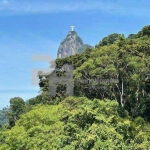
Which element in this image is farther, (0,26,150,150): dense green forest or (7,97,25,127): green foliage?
(7,97,25,127): green foliage

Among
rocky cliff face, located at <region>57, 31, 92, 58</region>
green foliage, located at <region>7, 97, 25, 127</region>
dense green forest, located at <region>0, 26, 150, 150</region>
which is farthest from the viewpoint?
rocky cliff face, located at <region>57, 31, 92, 58</region>

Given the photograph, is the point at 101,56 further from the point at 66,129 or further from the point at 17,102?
the point at 17,102

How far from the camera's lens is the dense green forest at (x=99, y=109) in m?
11.4

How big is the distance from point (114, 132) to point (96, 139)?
677mm

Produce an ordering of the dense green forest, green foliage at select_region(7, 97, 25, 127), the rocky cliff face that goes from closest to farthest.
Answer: the dense green forest, green foliage at select_region(7, 97, 25, 127), the rocky cliff face

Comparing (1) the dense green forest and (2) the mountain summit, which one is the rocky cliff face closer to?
(2) the mountain summit

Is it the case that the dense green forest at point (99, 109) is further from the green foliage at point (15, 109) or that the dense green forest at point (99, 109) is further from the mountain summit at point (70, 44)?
the mountain summit at point (70, 44)

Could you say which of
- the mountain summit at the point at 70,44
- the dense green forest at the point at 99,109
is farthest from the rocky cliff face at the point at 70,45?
the dense green forest at the point at 99,109

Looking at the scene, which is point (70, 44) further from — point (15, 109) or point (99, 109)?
point (99, 109)

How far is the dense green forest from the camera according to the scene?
11.4 meters

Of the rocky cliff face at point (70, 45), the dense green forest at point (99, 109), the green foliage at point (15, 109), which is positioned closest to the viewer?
the dense green forest at point (99, 109)

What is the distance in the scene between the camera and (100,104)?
12.0m

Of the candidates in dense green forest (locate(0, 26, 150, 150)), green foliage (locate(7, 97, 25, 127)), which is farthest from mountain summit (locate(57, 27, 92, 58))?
dense green forest (locate(0, 26, 150, 150))

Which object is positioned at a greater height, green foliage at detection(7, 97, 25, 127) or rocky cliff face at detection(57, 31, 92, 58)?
rocky cliff face at detection(57, 31, 92, 58)
